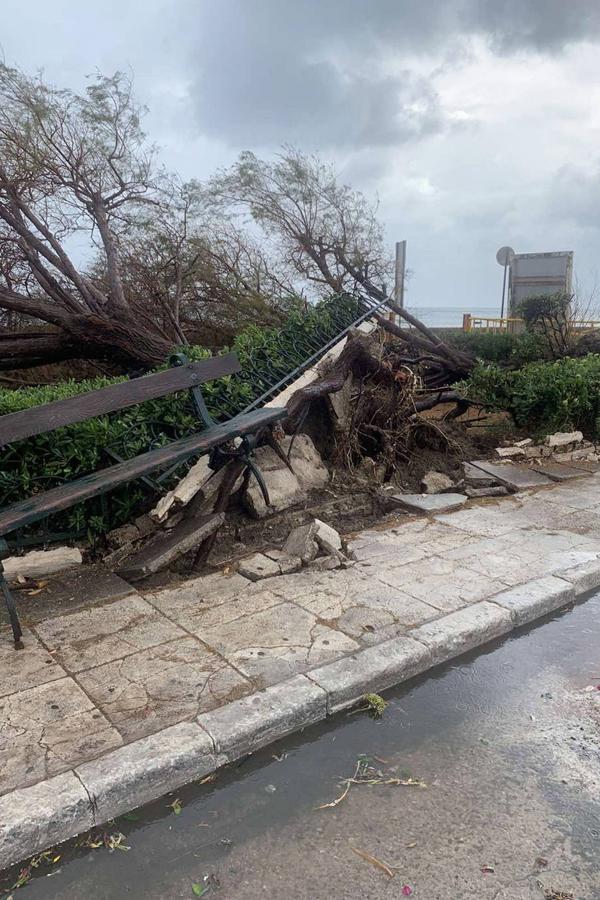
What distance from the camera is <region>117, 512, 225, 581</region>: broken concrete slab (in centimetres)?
397

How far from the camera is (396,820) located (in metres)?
2.17

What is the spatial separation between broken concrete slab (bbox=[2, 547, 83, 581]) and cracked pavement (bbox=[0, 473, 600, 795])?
1.46 feet

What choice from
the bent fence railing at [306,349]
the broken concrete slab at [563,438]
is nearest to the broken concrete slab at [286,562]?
the bent fence railing at [306,349]

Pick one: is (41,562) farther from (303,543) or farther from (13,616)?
A: (303,543)

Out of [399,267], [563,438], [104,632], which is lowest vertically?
[104,632]

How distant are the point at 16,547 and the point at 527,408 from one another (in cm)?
596

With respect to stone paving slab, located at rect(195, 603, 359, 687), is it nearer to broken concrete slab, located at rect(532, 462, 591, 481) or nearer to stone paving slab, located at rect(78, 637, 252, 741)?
stone paving slab, located at rect(78, 637, 252, 741)

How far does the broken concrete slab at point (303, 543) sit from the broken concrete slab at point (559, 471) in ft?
11.2

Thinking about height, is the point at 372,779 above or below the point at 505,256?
below

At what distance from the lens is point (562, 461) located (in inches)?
289

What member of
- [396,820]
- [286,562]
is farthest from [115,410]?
[396,820]

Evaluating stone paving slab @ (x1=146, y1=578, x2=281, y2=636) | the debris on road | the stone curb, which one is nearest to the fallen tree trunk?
stone paving slab @ (x1=146, y1=578, x2=281, y2=636)

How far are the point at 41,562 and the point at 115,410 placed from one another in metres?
1.08

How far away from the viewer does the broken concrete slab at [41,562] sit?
3.89 metres
